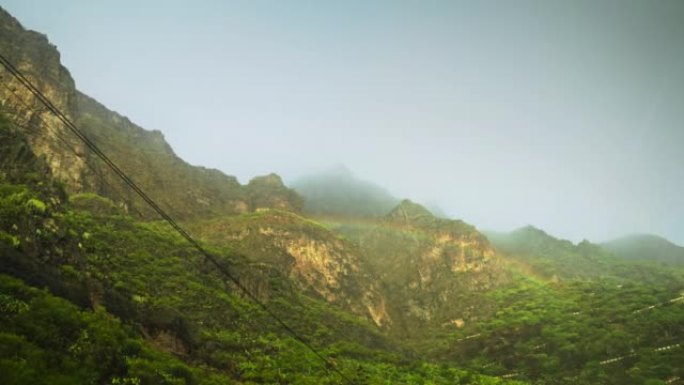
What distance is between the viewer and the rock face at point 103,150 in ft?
219

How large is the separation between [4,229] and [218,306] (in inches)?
1121

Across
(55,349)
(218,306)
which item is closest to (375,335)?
(218,306)

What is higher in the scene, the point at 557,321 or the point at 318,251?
the point at 557,321

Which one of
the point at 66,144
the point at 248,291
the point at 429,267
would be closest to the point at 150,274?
the point at 248,291

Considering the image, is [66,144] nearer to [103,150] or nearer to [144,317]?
[103,150]

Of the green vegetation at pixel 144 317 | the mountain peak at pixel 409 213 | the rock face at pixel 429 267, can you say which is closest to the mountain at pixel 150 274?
the green vegetation at pixel 144 317

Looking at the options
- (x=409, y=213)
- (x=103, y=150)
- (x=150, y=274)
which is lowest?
(x=150, y=274)

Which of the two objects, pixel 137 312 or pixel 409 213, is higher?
pixel 409 213

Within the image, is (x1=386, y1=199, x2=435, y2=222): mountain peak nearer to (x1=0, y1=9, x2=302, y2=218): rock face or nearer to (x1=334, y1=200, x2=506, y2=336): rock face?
(x1=334, y1=200, x2=506, y2=336): rock face

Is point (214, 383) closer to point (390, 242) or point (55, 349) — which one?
point (55, 349)

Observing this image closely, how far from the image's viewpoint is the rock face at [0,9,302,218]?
66.8m

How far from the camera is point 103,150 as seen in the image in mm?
93375

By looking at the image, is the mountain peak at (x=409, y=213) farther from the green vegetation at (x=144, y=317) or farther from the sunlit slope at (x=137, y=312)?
the green vegetation at (x=144, y=317)

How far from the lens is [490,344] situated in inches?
3093
